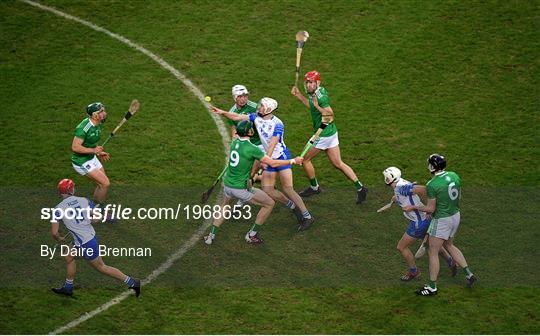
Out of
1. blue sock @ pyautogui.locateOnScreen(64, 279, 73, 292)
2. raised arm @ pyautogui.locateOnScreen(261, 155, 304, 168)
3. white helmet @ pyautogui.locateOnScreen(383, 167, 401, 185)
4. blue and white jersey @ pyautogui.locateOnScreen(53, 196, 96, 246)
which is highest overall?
white helmet @ pyautogui.locateOnScreen(383, 167, 401, 185)

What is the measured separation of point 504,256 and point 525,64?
7021 mm

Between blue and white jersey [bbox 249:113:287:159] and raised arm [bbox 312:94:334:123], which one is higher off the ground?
raised arm [bbox 312:94:334:123]

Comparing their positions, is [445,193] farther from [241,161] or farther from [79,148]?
[79,148]

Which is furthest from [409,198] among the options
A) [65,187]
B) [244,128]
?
[65,187]

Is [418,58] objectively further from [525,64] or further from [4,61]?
[4,61]

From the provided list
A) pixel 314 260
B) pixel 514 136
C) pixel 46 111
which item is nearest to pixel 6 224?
pixel 46 111

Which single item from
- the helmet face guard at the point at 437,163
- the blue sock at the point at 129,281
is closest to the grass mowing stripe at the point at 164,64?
the blue sock at the point at 129,281

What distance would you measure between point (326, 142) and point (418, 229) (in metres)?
3.24

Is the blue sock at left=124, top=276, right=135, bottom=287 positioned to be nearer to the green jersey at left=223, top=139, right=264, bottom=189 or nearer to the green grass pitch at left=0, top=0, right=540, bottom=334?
the green grass pitch at left=0, top=0, right=540, bottom=334

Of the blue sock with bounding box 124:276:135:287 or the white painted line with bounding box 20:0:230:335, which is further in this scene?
the blue sock with bounding box 124:276:135:287

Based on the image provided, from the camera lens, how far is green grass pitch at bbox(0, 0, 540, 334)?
14.3m

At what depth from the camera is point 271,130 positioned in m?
16.0

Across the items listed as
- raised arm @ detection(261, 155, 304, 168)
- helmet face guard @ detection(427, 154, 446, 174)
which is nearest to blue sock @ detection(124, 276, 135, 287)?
raised arm @ detection(261, 155, 304, 168)

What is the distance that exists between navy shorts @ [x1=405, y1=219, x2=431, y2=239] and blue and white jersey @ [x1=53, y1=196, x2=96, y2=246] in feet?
17.0
